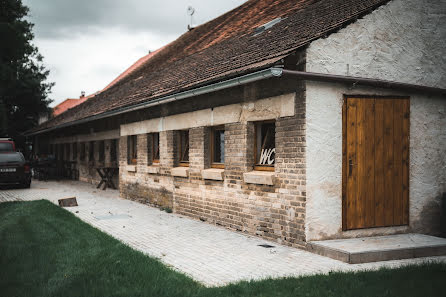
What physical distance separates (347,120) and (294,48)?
5.04ft

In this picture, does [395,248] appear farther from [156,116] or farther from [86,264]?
[156,116]

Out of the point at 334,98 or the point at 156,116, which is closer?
the point at 334,98

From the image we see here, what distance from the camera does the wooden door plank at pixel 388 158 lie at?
7.81 m

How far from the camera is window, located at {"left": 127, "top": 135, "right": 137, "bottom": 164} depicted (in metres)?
15.4

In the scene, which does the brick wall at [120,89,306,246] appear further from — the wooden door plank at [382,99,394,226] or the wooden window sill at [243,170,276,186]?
the wooden door plank at [382,99,394,226]

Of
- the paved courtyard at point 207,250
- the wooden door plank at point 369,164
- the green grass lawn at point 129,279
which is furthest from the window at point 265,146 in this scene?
the green grass lawn at point 129,279

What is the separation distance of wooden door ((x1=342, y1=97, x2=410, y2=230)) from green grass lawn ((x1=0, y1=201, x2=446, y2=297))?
184cm

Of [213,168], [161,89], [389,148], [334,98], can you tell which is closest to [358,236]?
[389,148]

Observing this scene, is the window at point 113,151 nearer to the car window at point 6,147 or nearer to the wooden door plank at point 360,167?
the car window at point 6,147

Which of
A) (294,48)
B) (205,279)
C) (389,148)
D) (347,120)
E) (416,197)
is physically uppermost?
(294,48)

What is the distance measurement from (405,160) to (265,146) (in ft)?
8.41

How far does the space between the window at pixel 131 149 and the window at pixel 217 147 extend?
561 cm

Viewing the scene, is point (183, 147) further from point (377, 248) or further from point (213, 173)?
point (377, 248)

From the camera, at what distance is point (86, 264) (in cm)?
596
